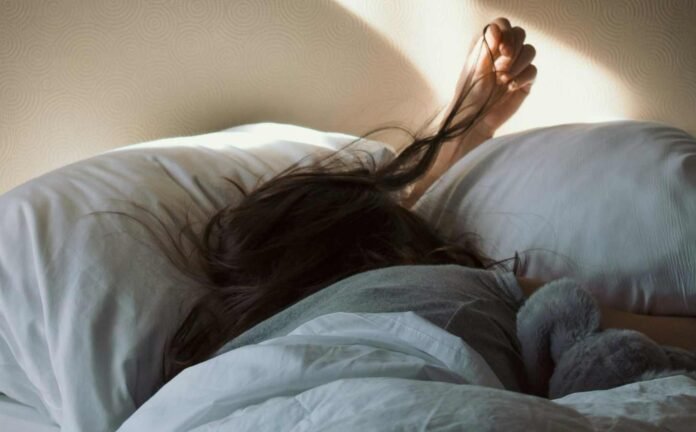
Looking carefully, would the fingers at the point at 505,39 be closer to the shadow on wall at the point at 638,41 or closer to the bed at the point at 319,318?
the shadow on wall at the point at 638,41

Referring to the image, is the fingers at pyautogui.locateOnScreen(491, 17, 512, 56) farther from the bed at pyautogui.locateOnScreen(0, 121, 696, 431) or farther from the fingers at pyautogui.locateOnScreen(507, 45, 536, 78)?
the bed at pyautogui.locateOnScreen(0, 121, 696, 431)

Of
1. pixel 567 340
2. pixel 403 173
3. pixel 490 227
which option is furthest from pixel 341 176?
pixel 567 340

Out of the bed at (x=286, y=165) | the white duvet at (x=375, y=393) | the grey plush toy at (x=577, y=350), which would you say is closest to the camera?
the white duvet at (x=375, y=393)

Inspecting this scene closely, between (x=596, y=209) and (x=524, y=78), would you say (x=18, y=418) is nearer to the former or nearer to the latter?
(x=596, y=209)

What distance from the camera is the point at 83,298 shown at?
0.79m

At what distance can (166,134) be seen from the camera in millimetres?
1275

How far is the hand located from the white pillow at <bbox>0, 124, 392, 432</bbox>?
0.53 meters

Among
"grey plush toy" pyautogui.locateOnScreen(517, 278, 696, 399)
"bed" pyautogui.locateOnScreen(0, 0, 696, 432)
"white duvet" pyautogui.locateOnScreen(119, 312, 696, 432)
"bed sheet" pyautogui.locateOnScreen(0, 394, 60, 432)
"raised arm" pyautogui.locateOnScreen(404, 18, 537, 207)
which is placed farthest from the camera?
"raised arm" pyautogui.locateOnScreen(404, 18, 537, 207)

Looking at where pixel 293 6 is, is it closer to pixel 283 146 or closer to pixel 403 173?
pixel 283 146

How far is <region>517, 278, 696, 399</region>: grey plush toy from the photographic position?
71cm

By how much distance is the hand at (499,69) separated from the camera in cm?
128

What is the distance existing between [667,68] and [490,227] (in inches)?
19.7

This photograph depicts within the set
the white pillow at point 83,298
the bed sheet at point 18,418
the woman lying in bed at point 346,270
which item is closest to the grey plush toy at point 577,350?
the woman lying in bed at point 346,270

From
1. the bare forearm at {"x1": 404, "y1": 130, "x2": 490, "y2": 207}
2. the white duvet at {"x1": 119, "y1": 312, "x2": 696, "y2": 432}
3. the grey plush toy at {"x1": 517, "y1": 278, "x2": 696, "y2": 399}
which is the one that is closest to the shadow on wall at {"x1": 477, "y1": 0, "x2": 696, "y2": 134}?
the bare forearm at {"x1": 404, "y1": 130, "x2": 490, "y2": 207}
